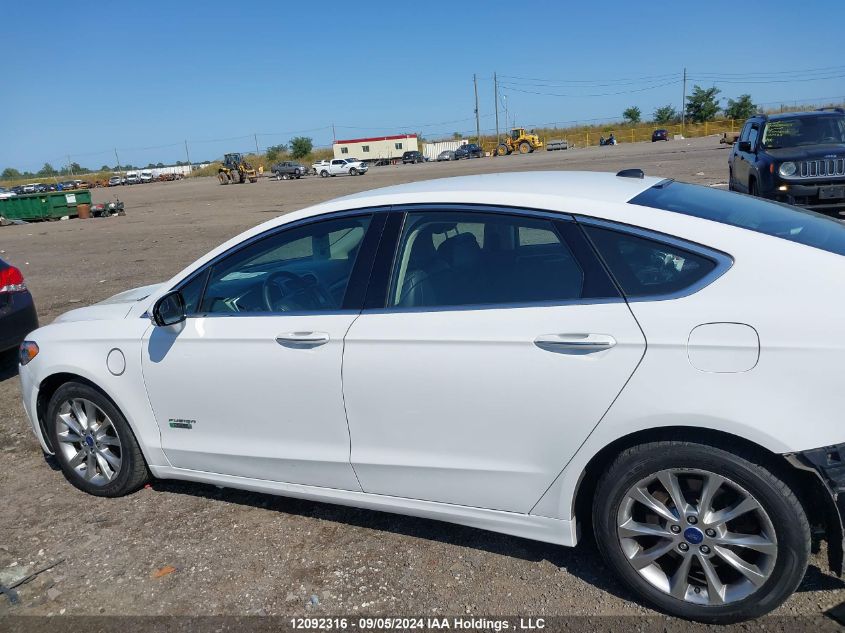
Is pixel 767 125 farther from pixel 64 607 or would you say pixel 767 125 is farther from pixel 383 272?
pixel 64 607

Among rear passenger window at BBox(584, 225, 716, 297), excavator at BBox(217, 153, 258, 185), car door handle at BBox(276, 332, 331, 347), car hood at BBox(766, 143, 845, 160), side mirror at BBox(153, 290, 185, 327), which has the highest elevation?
rear passenger window at BBox(584, 225, 716, 297)

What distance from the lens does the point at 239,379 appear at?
3314 mm

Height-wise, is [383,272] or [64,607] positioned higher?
[383,272]

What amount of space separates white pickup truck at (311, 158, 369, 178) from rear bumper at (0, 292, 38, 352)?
173 ft

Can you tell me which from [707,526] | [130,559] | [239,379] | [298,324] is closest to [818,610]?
[707,526]

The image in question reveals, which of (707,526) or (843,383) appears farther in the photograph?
(707,526)

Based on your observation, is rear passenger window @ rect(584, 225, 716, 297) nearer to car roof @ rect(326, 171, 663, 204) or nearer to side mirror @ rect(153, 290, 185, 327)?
car roof @ rect(326, 171, 663, 204)

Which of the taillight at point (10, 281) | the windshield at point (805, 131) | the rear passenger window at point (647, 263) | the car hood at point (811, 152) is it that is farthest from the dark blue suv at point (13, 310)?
the windshield at point (805, 131)

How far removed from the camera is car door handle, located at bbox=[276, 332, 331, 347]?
10.1 ft

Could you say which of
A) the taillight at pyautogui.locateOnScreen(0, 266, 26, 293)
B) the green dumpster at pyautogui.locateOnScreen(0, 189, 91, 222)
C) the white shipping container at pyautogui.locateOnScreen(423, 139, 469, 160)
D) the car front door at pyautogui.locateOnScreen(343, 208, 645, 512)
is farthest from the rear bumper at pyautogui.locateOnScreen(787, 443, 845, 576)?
the white shipping container at pyautogui.locateOnScreen(423, 139, 469, 160)

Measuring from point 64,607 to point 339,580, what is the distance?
1.26 metres

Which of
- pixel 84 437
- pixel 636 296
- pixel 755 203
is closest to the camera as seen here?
pixel 636 296

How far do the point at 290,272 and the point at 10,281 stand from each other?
431cm

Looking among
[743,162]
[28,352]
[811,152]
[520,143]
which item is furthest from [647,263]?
[520,143]
